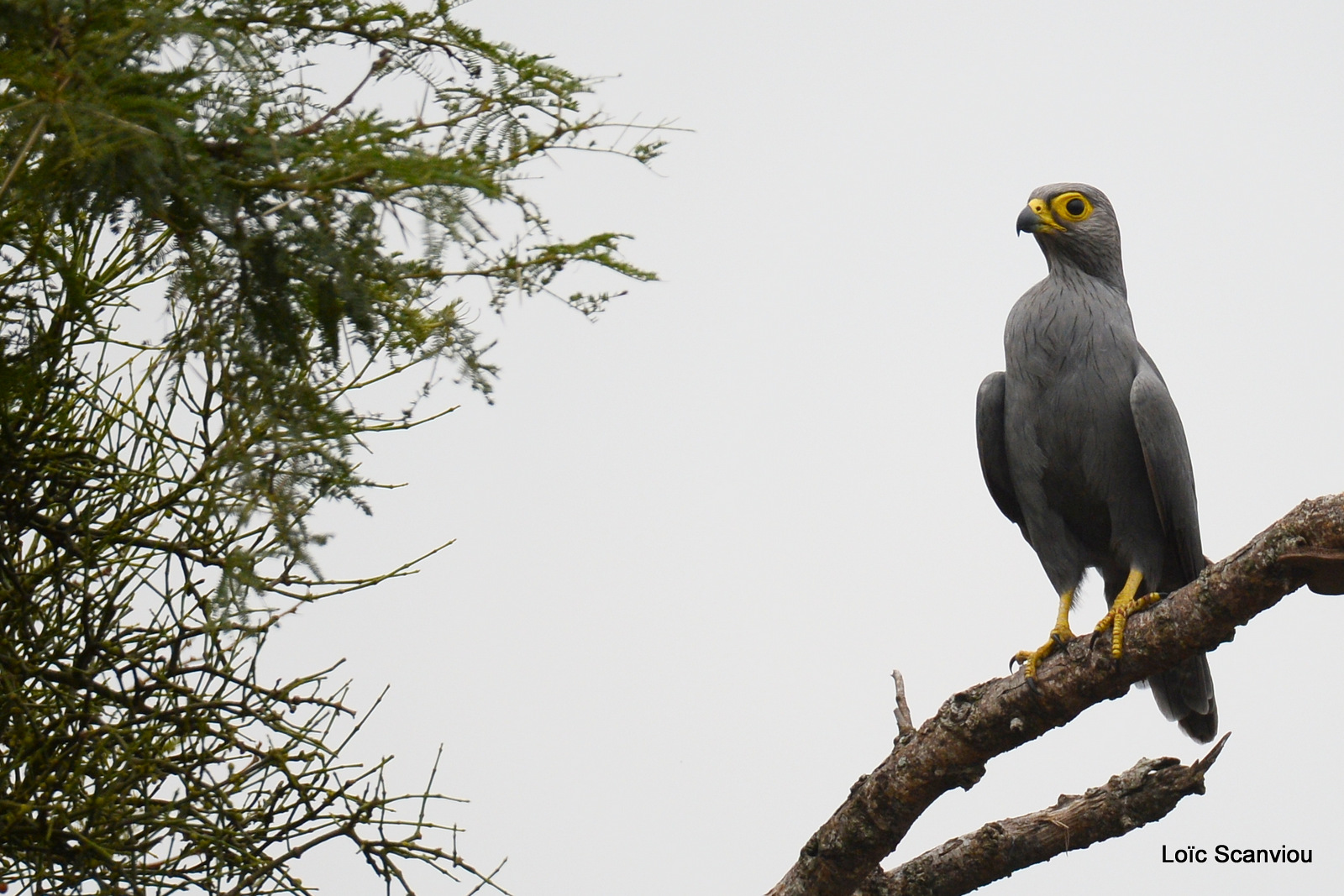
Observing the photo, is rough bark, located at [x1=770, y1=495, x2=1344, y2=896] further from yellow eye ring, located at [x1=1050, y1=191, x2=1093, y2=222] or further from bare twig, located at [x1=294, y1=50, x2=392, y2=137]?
bare twig, located at [x1=294, y1=50, x2=392, y2=137]

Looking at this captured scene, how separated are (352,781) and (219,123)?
1.82 meters

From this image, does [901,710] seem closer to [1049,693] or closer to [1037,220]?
[1049,693]

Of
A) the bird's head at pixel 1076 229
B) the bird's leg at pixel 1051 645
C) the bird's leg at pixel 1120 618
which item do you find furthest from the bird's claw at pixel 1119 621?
the bird's head at pixel 1076 229

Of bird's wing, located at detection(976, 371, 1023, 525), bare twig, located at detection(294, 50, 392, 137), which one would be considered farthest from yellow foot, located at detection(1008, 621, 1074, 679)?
bare twig, located at detection(294, 50, 392, 137)

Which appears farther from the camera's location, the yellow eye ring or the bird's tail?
the yellow eye ring

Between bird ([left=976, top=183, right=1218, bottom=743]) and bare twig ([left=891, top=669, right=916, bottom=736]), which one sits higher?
bird ([left=976, top=183, right=1218, bottom=743])

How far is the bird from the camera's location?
335 centimetres

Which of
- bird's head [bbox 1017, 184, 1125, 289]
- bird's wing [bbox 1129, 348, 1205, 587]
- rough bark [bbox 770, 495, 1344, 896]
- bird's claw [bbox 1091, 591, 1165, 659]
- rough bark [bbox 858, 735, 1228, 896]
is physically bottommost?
rough bark [bbox 858, 735, 1228, 896]

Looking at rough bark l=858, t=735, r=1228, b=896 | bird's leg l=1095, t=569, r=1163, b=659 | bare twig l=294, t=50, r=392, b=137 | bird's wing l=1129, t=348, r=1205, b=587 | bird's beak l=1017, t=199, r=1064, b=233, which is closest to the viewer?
bare twig l=294, t=50, r=392, b=137

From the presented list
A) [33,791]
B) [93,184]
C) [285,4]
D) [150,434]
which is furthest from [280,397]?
[33,791]

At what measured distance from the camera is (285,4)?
2.28 metres

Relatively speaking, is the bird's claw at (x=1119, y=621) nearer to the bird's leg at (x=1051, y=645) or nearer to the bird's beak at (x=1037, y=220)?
the bird's leg at (x=1051, y=645)

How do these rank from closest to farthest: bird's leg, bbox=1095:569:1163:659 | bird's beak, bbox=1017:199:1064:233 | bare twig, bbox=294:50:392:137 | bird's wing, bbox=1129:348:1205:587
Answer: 1. bare twig, bbox=294:50:392:137
2. bird's leg, bbox=1095:569:1163:659
3. bird's wing, bbox=1129:348:1205:587
4. bird's beak, bbox=1017:199:1064:233

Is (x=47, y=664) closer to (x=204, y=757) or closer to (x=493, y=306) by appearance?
(x=204, y=757)
